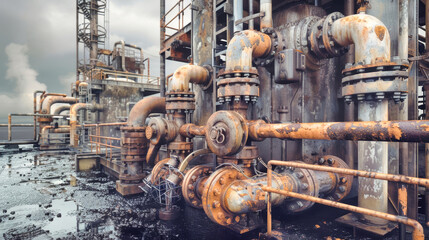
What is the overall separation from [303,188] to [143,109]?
3.88 meters

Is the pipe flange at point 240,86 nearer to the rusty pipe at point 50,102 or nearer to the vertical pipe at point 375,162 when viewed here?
the vertical pipe at point 375,162

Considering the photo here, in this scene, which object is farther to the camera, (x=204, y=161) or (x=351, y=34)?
(x=204, y=161)

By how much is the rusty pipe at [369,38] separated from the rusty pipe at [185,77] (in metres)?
3.01

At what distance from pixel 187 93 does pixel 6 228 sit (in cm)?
361

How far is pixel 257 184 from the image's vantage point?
302 centimetres

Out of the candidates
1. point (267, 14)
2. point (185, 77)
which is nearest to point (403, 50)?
point (267, 14)

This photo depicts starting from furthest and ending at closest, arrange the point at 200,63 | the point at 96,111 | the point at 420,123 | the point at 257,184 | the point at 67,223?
the point at 96,111
the point at 200,63
the point at 67,223
the point at 257,184
the point at 420,123

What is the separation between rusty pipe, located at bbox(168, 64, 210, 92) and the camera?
4.95 meters

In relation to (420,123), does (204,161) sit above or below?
below

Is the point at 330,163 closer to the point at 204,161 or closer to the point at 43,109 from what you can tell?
the point at 204,161

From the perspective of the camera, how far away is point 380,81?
2881mm

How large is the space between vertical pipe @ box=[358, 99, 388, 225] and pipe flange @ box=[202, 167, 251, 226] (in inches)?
68.9

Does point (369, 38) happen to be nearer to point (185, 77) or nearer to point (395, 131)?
point (395, 131)

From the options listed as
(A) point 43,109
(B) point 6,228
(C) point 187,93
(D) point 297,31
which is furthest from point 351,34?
(A) point 43,109
